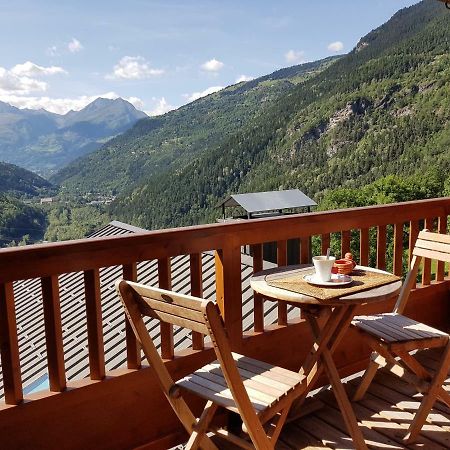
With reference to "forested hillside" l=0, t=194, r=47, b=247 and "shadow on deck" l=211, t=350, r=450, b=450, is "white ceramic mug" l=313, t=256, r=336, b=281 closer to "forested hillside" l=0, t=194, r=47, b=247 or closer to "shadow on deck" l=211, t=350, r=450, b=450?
"shadow on deck" l=211, t=350, r=450, b=450

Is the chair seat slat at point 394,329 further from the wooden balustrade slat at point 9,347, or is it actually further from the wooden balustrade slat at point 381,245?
the wooden balustrade slat at point 9,347

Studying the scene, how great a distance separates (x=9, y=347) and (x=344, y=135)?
3275 inches

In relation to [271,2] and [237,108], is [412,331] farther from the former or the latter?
[237,108]

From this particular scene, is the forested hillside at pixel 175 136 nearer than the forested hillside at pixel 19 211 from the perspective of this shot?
No

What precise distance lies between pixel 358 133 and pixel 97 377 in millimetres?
80902

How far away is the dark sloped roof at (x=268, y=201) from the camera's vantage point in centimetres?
1731

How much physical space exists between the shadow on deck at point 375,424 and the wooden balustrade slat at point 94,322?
0.77 metres

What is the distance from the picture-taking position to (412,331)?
2.63 metres

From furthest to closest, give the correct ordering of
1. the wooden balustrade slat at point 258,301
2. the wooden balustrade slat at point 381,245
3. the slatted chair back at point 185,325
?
the wooden balustrade slat at point 381,245 < the wooden balustrade slat at point 258,301 < the slatted chair back at point 185,325

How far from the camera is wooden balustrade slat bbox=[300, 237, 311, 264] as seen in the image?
9.97 ft

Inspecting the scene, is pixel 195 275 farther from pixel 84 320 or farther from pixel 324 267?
pixel 84 320

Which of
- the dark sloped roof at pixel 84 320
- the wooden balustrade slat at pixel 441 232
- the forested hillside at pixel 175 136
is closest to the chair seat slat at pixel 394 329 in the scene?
the wooden balustrade slat at pixel 441 232

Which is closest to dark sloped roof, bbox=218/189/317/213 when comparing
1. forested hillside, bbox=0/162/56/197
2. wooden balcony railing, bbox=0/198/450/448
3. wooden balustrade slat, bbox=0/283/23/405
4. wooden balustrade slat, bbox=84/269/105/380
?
wooden balcony railing, bbox=0/198/450/448

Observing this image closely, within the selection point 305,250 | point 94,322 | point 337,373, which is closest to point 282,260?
point 305,250
